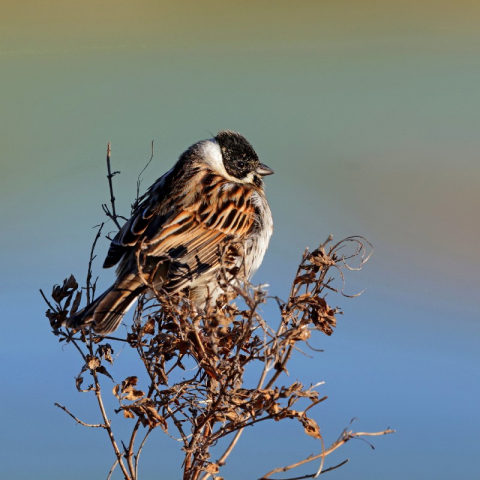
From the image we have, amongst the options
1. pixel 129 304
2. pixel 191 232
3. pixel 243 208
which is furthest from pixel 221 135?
pixel 129 304

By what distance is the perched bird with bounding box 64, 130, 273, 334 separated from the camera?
2756mm

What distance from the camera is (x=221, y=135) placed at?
399 cm

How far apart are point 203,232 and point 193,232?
6cm

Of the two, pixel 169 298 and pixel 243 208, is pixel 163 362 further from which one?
pixel 243 208

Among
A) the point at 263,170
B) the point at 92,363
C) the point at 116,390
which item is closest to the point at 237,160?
the point at 263,170

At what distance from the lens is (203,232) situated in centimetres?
316

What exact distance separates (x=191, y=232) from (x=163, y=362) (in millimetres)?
828

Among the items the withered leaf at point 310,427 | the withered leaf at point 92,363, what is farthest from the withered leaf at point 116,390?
the withered leaf at point 310,427

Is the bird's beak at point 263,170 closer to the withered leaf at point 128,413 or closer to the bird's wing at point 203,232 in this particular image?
the bird's wing at point 203,232

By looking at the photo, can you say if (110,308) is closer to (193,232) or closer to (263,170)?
(193,232)

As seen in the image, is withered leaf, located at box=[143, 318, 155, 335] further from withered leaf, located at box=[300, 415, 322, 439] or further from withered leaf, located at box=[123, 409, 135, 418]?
withered leaf, located at box=[300, 415, 322, 439]

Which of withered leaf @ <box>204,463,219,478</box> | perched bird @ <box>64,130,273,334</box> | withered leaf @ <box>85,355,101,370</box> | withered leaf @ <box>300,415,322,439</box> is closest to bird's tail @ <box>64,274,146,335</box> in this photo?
perched bird @ <box>64,130,273,334</box>

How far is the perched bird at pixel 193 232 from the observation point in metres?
2.76

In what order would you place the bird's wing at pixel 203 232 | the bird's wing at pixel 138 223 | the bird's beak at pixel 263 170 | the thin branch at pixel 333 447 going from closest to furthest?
the thin branch at pixel 333 447 < the bird's wing at pixel 203 232 < the bird's wing at pixel 138 223 < the bird's beak at pixel 263 170
